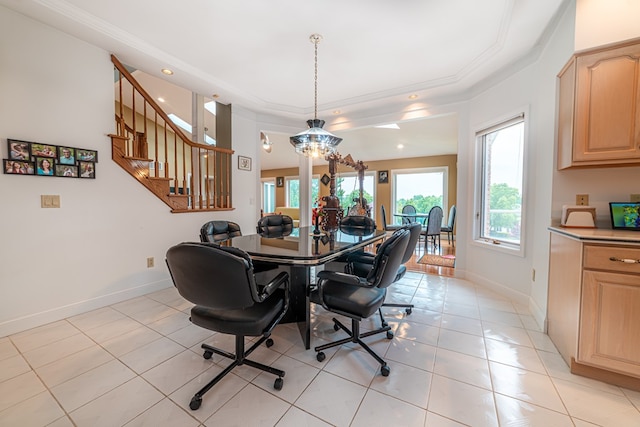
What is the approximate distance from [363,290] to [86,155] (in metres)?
3.00

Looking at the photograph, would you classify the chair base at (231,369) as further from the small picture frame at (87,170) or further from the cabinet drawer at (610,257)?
the small picture frame at (87,170)

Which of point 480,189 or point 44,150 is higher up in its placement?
point 44,150

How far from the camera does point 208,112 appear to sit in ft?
20.4

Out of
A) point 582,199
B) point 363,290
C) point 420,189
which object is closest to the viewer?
point 363,290

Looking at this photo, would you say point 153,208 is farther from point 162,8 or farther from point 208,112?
point 208,112

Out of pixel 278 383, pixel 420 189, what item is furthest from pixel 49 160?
pixel 420 189

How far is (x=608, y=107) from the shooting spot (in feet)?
5.67

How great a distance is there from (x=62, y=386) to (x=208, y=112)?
6042 millimetres

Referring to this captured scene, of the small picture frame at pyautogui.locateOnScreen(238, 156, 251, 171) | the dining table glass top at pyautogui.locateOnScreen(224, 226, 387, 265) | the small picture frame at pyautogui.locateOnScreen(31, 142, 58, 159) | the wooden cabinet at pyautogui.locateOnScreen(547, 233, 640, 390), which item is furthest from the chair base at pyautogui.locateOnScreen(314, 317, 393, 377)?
A: the small picture frame at pyautogui.locateOnScreen(238, 156, 251, 171)

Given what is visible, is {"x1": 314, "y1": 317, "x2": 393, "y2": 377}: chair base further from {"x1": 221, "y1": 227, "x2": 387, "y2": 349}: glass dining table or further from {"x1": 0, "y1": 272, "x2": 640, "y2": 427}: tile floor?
{"x1": 221, "y1": 227, "x2": 387, "y2": 349}: glass dining table

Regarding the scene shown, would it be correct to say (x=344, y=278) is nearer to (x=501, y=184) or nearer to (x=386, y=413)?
(x=386, y=413)

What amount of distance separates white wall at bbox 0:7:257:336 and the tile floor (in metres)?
0.35

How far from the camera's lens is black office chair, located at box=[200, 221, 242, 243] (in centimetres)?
226

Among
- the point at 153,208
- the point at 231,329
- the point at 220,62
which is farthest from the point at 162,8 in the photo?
the point at 231,329
